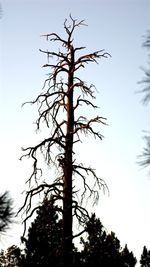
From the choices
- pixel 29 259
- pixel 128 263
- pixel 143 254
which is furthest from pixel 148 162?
pixel 143 254

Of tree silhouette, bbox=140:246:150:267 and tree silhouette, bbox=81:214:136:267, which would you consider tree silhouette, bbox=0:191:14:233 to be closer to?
tree silhouette, bbox=81:214:136:267

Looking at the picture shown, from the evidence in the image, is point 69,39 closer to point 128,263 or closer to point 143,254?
point 128,263

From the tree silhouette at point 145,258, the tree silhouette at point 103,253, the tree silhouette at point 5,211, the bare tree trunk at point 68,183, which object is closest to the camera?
the tree silhouette at point 5,211

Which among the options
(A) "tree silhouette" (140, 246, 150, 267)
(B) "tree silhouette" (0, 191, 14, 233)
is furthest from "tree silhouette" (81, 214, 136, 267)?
(B) "tree silhouette" (0, 191, 14, 233)

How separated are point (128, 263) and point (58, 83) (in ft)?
151

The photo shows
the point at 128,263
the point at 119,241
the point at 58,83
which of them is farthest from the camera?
the point at 128,263

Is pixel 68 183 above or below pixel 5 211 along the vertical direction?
above

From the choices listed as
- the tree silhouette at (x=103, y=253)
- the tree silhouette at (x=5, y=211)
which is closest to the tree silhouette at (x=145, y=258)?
the tree silhouette at (x=103, y=253)

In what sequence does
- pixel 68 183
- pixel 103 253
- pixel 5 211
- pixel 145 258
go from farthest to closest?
pixel 145 258, pixel 103 253, pixel 68 183, pixel 5 211

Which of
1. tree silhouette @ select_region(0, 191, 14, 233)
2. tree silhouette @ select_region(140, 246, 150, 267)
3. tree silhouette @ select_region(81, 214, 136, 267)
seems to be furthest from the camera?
tree silhouette @ select_region(140, 246, 150, 267)

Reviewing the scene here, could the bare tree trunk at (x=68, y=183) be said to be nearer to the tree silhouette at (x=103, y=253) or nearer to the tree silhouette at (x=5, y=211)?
the tree silhouette at (x=5, y=211)

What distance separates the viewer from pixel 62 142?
1132 centimetres

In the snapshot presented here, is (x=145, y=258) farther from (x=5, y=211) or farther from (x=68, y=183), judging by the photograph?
(x=5, y=211)

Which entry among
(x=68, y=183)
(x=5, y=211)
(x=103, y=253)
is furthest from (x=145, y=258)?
(x=5, y=211)
